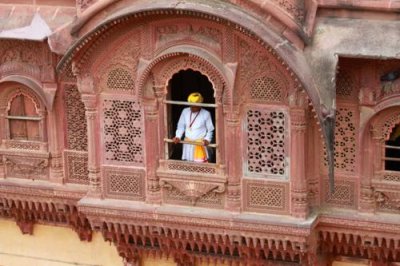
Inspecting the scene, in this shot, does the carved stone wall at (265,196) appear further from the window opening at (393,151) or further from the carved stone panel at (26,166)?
the carved stone panel at (26,166)

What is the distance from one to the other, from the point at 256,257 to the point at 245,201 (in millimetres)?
722

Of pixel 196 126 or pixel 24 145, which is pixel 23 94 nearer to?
pixel 24 145

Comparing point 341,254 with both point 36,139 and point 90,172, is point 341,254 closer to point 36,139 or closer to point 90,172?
point 90,172

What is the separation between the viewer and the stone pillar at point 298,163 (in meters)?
10.1

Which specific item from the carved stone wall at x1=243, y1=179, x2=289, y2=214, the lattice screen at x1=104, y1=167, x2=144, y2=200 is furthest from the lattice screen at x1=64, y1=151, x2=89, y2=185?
the carved stone wall at x1=243, y1=179, x2=289, y2=214

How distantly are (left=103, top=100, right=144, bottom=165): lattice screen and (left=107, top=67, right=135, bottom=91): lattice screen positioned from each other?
0.14 m

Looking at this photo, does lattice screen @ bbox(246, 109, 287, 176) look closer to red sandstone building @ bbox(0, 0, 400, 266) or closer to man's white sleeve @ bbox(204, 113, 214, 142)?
red sandstone building @ bbox(0, 0, 400, 266)

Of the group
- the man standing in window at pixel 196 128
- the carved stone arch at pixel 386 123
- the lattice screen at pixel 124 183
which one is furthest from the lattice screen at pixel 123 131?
the carved stone arch at pixel 386 123

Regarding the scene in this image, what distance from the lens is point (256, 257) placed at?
35.8ft

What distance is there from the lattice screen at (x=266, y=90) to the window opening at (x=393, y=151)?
1.16 meters

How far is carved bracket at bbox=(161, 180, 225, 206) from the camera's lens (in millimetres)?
10564

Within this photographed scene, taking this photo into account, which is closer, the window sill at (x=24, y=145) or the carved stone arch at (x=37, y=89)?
the carved stone arch at (x=37, y=89)

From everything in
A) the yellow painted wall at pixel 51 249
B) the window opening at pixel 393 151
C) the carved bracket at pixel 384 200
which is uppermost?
the window opening at pixel 393 151

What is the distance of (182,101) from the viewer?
1089cm
